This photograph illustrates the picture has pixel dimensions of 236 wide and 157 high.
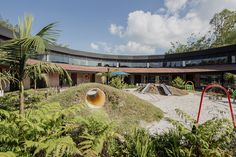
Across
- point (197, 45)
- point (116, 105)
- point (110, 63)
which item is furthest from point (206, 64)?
point (116, 105)

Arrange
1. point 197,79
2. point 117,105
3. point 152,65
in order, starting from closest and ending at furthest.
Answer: point 117,105 → point 197,79 → point 152,65

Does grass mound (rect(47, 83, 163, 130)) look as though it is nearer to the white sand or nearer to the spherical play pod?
the spherical play pod

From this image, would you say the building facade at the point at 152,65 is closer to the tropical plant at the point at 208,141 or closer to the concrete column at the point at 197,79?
the concrete column at the point at 197,79

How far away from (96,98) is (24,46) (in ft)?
13.1

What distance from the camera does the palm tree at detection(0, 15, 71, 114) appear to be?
3.06 metres

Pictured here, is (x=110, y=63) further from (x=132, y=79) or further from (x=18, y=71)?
(x=18, y=71)

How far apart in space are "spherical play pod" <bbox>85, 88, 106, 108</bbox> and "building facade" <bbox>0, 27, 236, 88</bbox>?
45.6ft

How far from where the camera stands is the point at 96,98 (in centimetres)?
666

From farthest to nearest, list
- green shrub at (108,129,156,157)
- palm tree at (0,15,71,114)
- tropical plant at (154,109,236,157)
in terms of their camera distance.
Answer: palm tree at (0,15,71,114), green shrub at (108,129,156,157), tropical plant at (154,109,236,157)

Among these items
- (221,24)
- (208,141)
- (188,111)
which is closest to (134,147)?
(208,141)

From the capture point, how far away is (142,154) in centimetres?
272

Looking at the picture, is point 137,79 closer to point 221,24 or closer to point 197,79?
point 197,79

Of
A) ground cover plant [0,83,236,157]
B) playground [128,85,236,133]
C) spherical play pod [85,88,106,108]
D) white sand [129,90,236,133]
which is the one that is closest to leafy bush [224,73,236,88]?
playground [128,85,236,133]

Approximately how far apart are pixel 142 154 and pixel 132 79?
1146 inches
